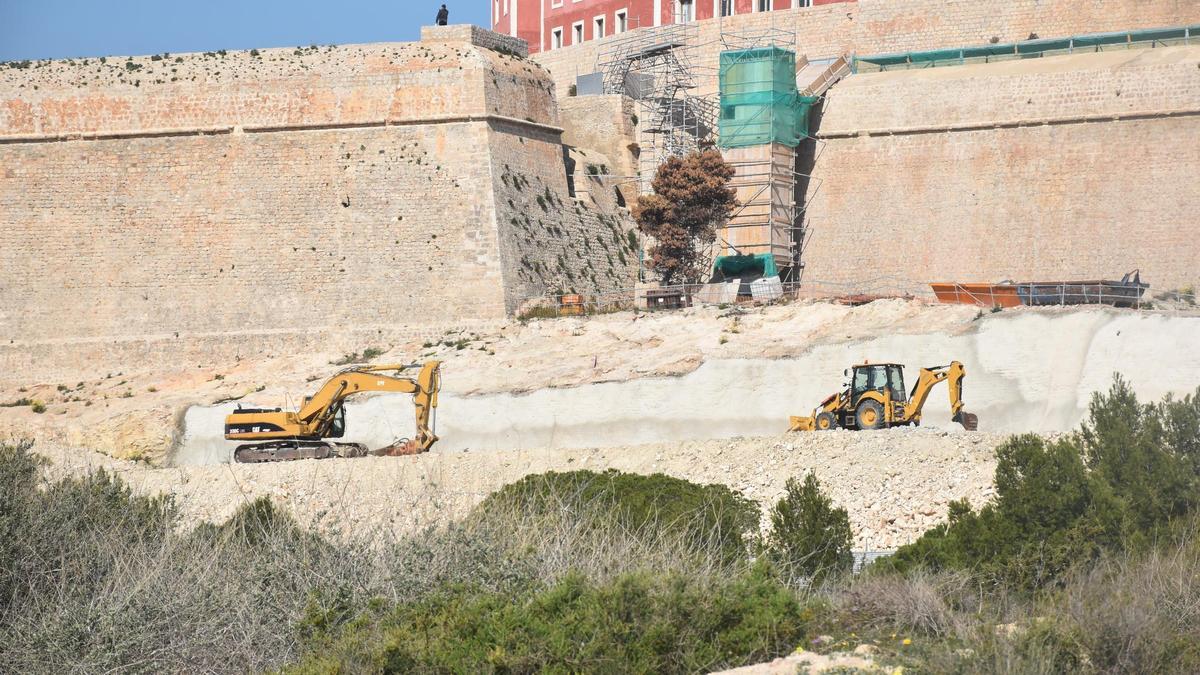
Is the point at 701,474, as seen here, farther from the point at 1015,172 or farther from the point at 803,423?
the point at 1015,172

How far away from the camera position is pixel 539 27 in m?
37.0

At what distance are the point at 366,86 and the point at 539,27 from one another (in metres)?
10.9

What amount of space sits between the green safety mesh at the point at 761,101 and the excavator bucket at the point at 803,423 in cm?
843

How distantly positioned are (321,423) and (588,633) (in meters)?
12.2

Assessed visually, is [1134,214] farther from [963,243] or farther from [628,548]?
[628,548]

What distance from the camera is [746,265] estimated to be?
28.0m

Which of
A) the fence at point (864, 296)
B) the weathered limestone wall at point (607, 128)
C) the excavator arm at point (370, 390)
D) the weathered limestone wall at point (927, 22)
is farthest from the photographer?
the weathered limestone wall at point (607, 128)

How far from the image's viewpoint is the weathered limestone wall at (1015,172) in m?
25.0

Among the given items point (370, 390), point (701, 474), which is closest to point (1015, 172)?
point (701, 474)

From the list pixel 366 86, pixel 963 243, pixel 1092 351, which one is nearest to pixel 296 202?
pixel 366 86

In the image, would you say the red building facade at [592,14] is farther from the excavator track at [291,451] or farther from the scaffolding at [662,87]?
the excavator track at [291,451]

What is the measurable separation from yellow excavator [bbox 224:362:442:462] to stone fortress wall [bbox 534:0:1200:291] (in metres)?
9.30

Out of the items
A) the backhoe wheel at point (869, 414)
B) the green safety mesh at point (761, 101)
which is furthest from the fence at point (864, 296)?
the backhoe wheel at point (869, 414)

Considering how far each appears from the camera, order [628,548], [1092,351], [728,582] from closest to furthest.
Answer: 1. [728,582]
2. [628,548]
3. [1092,351]
